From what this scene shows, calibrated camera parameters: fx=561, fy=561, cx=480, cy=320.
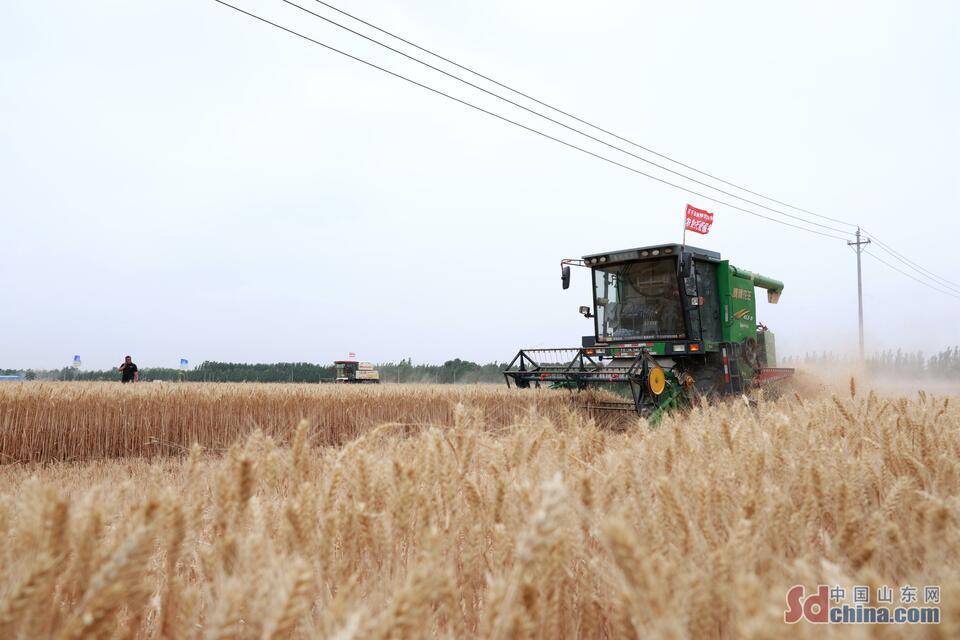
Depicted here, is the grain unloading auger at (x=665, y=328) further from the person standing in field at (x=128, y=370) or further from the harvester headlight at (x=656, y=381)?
the person standing in field at (x=128, y=370)

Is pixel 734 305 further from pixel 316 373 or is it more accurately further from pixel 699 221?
pixel 316 373

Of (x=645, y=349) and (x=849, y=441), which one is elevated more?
(x=645, y=349)

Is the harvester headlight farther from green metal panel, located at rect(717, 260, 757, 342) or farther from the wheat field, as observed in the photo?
the wheat field

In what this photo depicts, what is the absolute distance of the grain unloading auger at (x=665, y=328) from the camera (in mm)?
9156

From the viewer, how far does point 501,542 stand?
1.38 m

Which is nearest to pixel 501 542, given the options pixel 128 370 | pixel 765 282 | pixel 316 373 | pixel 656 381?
pixel 656 381

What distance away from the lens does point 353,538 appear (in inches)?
52.5

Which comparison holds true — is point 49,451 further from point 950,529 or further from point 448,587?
point 950,529

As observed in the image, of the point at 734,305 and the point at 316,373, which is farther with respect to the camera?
the point at 316,373

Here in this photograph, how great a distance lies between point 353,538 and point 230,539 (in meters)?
0.28

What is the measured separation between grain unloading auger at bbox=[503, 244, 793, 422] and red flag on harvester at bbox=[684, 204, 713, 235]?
1849 millimetres

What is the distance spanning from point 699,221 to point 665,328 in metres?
4.13

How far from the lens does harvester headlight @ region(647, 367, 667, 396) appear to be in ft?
26.9

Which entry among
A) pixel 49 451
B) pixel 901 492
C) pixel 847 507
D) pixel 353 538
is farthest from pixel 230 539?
pixel 49 451
